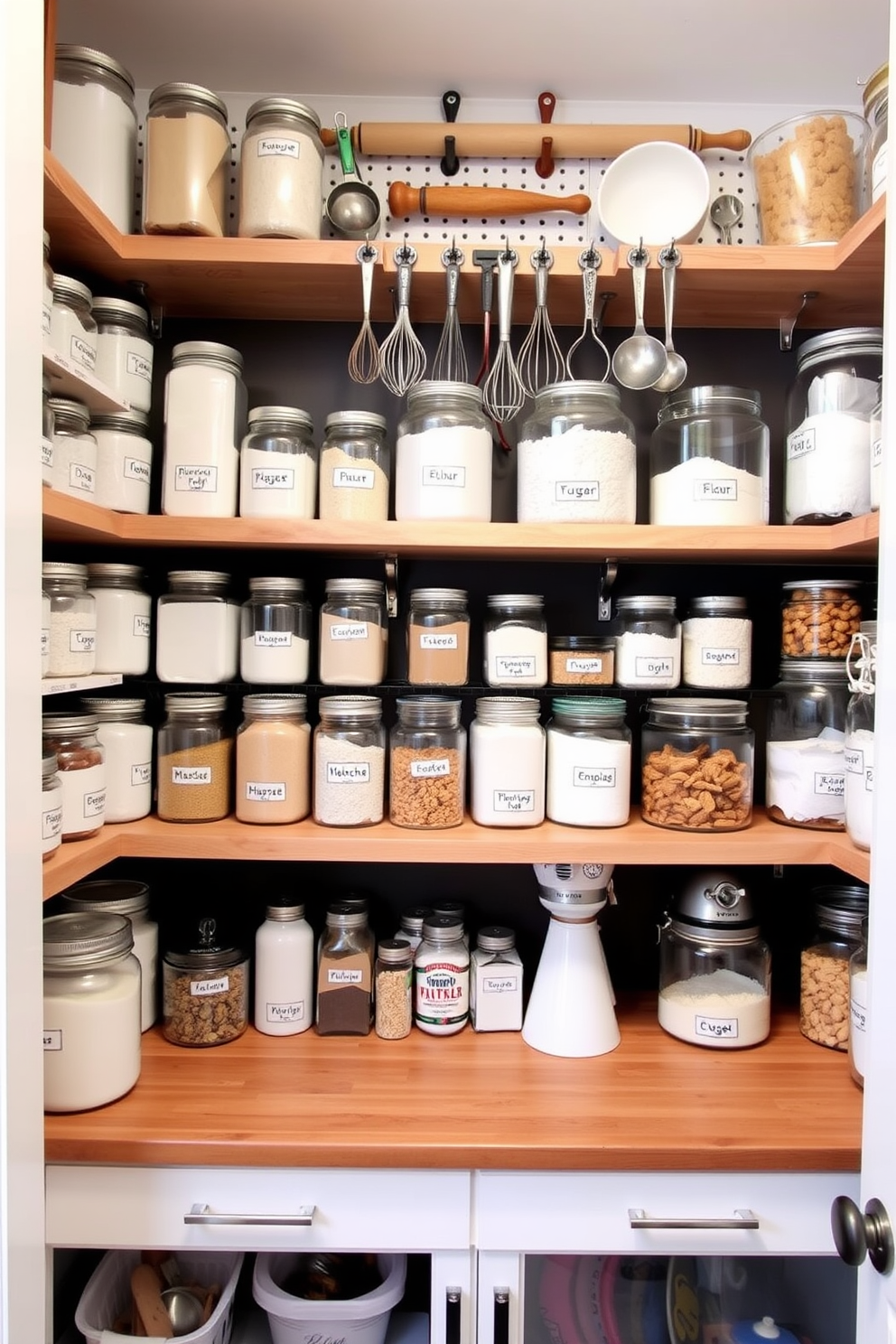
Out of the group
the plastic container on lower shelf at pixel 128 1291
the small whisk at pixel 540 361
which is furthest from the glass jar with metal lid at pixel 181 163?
the plastic container on lower shelf at pixel 128 1291

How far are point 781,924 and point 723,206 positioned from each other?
3.94ft

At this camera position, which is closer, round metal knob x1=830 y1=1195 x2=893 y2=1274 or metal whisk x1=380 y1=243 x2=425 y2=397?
round metal knob x1=830 y1=1195 x2=893 y2=1274

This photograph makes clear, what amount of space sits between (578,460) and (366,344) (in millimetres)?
460

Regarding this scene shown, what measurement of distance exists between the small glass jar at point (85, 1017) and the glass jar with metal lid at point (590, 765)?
63cm

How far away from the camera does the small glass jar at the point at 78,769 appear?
1.00 m

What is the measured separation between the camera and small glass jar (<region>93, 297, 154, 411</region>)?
1.14 m

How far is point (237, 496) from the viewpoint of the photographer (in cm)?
120

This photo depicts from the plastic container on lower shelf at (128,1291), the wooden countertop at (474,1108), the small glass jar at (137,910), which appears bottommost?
the plastic container on lower shelf at (128,1291)

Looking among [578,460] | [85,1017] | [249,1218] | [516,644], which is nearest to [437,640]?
[516,644]

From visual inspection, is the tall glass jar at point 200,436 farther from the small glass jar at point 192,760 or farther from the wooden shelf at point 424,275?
the small glass jar at point 192,760

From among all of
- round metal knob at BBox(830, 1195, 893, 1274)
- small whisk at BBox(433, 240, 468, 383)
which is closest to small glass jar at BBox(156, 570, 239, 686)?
small whisk at BBox(433, 240, 468, 383)

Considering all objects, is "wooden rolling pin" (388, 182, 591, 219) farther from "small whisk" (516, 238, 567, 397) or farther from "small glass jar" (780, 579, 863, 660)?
"small glass jar" (780, 579, 863, 660)

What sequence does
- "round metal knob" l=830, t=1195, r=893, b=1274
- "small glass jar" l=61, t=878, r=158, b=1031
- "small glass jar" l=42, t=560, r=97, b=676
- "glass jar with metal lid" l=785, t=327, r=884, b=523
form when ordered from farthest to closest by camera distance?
1. "small glass jar" l=61, t=878, r=158, b=1031
2. "glass jar with metal lid" l=785, t=327, r=884, b=523
3. "small glass jar" l=42, t=560, r=97, b=676
4. "round metal knob" l=830, t=1195, r=893, b=1274

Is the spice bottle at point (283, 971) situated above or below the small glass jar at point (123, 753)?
below
